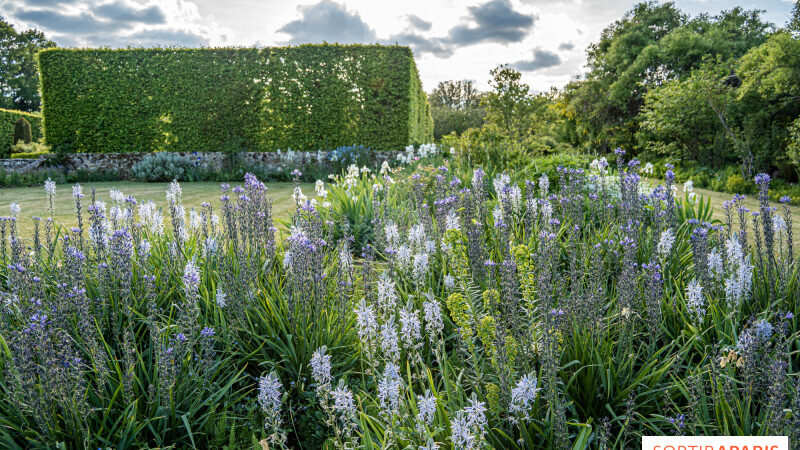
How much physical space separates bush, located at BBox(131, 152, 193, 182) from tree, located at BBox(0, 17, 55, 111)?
38.4 metres

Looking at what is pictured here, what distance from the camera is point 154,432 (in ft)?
7.16

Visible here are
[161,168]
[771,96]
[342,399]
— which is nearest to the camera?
[342,399]

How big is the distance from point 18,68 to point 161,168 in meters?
41.3

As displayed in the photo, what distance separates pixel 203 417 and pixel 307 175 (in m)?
11.3

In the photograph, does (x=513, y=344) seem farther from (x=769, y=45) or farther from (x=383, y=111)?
(x=769, y=45)

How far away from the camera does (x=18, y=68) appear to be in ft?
138

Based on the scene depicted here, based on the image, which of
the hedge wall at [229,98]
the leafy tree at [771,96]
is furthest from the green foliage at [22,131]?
the leafy tree at [771,96]

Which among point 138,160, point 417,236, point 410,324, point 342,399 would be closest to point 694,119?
point 417,236

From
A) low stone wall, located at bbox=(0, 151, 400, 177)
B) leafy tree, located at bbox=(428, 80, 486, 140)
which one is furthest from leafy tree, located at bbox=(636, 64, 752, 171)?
leafy tree, located at bbox=(428, 80, 486, 140)

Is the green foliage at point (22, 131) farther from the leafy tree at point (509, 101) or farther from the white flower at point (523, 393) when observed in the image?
the white flower at point (523, 393)

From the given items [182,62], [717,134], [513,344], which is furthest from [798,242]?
[182,62]

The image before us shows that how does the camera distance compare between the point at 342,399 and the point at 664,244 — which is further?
the point at 664,244

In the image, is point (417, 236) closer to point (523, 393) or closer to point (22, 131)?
point (523, 393)

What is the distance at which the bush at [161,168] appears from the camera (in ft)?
42.9
